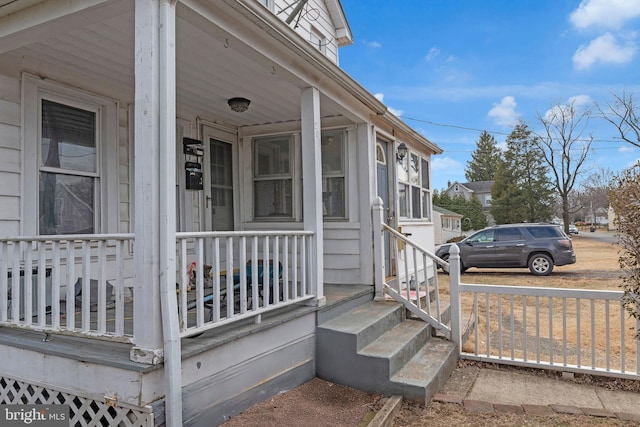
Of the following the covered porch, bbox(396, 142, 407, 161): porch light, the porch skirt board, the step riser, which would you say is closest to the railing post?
the covered porch

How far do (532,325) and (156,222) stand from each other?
5820 mm

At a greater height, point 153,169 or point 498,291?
point 153,169

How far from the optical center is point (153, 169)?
234 centimetres

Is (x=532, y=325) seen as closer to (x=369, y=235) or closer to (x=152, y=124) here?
(x=369, y=235)

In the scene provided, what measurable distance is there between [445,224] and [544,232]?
20.1 metres

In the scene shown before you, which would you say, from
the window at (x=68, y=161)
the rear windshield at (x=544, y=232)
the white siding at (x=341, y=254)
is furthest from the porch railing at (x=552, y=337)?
the rear windshield at (x=544, y=232)

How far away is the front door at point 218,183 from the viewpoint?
17.7ft

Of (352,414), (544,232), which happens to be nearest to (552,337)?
(352,414)

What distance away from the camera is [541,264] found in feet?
36.7

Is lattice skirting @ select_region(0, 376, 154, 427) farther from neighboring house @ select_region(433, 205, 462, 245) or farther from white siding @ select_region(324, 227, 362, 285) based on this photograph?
neighboring house @ select_region(433, 205, 462, 245)

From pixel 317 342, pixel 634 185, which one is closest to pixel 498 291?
pixel 634 185

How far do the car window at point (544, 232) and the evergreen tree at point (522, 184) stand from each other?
19.3 m

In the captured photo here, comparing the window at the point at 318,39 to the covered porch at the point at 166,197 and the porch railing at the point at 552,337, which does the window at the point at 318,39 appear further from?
the porch railing at the point at 552,337

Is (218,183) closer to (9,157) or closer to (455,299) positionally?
(9,157)
